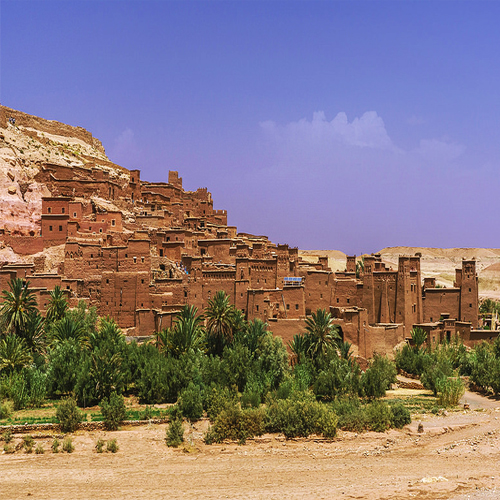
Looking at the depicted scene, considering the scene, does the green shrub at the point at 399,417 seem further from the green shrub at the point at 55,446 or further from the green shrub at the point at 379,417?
the green shrub at the point at 55,446

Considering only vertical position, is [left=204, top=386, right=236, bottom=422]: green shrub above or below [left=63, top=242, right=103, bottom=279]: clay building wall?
below

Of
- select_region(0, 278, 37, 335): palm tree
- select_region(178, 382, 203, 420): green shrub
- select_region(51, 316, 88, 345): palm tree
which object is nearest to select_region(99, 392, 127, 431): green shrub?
select_region(178, 382, 203, 420): green shrub

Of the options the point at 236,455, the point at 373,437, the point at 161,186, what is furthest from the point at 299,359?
the point at 161,186

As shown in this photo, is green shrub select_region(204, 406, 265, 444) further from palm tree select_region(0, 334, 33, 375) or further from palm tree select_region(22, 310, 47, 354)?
palm tree select_region(22, 310, 47, 354)

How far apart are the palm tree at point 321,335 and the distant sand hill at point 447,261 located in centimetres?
3129

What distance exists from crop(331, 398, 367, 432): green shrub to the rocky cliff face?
84.5 ft

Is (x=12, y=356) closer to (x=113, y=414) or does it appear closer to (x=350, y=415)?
(x=113, y=414)

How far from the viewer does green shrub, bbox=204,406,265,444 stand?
22891 mm

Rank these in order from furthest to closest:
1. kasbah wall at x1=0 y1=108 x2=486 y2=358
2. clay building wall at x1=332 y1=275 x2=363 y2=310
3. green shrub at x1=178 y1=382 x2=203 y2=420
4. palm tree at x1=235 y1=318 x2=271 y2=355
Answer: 1. clay building wall at x1=332 y1=275 x2=363 y2=310
2. kasbah wall at x1=0 y1=108 x2=486 y2=358
3. palm tree at x1=235 y1=318 x2=271 y2=355
4. green shrub at x1=178 y1=382 x2=203 y2=420

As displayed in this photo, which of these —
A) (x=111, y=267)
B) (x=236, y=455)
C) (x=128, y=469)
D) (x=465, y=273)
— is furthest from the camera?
(x=465, y=273)

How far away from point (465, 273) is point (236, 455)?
24.2 meters

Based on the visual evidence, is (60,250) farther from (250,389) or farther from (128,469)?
(128,469)

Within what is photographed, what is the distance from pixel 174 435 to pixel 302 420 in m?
5.11

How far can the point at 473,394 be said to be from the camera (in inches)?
1249
